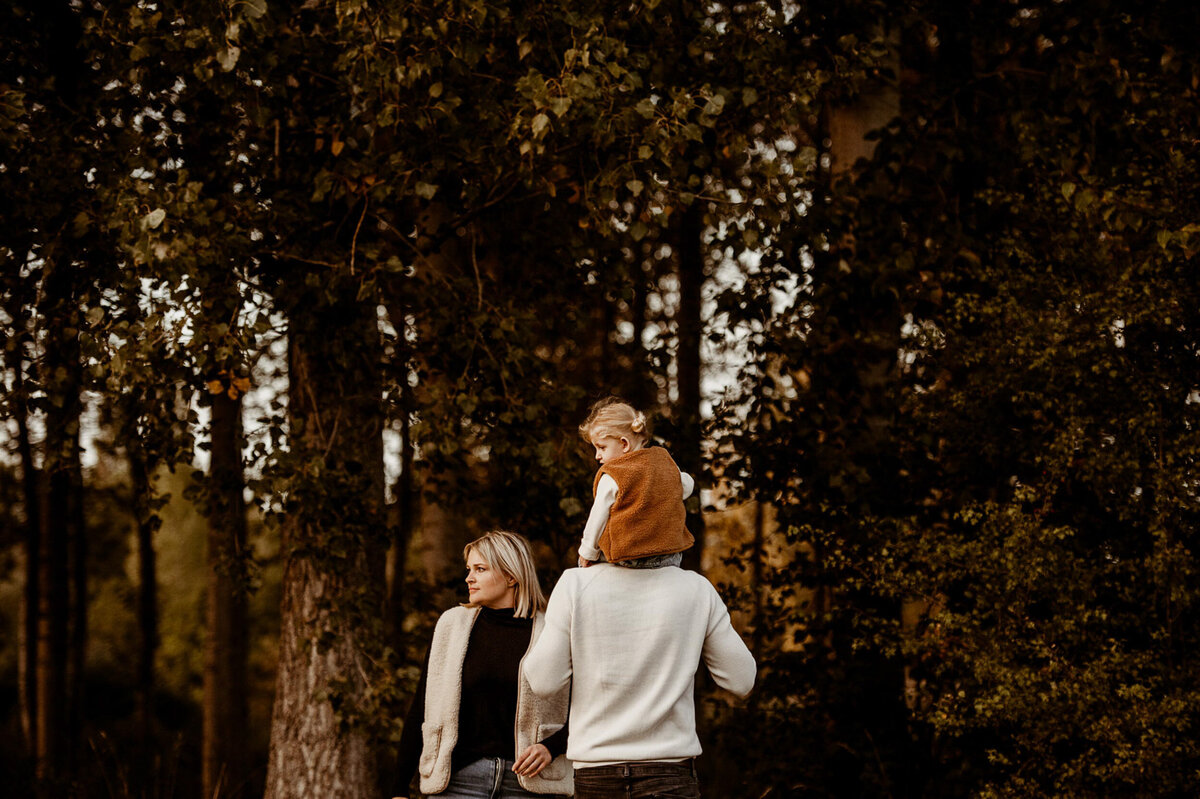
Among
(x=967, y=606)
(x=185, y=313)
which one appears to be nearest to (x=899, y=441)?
(x=967, y=606)

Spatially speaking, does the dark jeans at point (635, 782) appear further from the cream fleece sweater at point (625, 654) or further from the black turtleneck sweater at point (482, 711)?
the black turtleneck sweater at point (482, 711)

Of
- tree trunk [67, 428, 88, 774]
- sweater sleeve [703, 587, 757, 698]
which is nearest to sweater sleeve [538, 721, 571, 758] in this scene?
sweater sleeve [703, 587, 757, 698]

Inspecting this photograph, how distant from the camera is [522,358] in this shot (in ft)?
21.2

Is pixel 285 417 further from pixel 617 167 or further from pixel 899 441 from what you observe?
pixel 899 441

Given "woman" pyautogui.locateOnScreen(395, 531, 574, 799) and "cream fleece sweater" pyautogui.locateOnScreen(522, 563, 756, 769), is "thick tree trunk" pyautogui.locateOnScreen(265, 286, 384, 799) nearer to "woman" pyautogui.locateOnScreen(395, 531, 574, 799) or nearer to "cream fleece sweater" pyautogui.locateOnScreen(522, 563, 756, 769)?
"woman" pyautogui.locateOnScreen(395, 531, 574, 799)

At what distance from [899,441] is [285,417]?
393 cm

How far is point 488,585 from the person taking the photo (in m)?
4.22

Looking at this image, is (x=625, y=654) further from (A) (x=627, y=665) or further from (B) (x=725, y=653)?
(B) (x=725, y=653)

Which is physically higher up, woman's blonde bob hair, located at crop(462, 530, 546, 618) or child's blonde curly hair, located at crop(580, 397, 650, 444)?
child's blonde curly hair, located at crop(580, 397, 650, 444)

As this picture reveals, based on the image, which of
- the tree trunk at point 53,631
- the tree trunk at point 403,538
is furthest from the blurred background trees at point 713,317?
the tree trunk at point 53,631

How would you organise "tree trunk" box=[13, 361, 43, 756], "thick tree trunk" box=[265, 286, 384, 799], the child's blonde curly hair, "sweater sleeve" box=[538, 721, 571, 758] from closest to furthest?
1. the child's blonde curly hair
2. "sweater sleeve" box=[538, 721, 571, 758]
3. "thick tree trunk" box=[265, 286, 384, 799]
4. "tree trunk" box=[13, 361, 43, 756]

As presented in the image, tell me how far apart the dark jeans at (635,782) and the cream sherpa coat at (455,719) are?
Result: 0.63 meters

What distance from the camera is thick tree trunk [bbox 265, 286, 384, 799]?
21.6ft

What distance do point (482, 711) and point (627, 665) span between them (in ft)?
3.54
